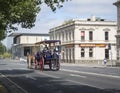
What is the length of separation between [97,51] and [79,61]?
4.85 metres

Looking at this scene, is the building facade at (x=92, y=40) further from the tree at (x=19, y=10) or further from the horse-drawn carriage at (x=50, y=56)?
the tree at (x=19, y=10)

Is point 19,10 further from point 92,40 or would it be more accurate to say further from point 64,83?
point 92,40

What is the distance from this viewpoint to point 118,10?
2933 inches

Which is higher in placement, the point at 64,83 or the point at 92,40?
the point at 92,40

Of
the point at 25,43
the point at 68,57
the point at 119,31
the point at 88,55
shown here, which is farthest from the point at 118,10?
the point at 25,43

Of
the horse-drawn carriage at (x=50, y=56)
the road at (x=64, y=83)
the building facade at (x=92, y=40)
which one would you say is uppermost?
the building facade at (x=92, y=40)

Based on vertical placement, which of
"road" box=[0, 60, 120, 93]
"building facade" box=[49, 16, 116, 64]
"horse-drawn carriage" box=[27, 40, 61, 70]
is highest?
"building facade" box=[49, 16, 116, 64]

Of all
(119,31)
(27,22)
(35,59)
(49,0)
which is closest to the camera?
(49,0)

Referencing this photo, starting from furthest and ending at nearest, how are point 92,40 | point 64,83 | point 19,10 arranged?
point 92,40 < point 64,83 < point 19,10

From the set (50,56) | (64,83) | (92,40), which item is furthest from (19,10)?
(92,40)

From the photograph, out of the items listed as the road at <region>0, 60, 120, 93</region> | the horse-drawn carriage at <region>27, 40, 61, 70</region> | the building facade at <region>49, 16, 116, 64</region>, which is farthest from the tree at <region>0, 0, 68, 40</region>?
the building facade at <region>49, 16, 116, 64</region>

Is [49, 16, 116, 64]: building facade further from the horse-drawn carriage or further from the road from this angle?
the road

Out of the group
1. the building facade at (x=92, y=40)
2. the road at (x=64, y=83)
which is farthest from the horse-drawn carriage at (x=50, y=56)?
the building facade at (x=92, y=40)

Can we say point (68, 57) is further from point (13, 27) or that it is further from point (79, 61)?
point (13, 27)
